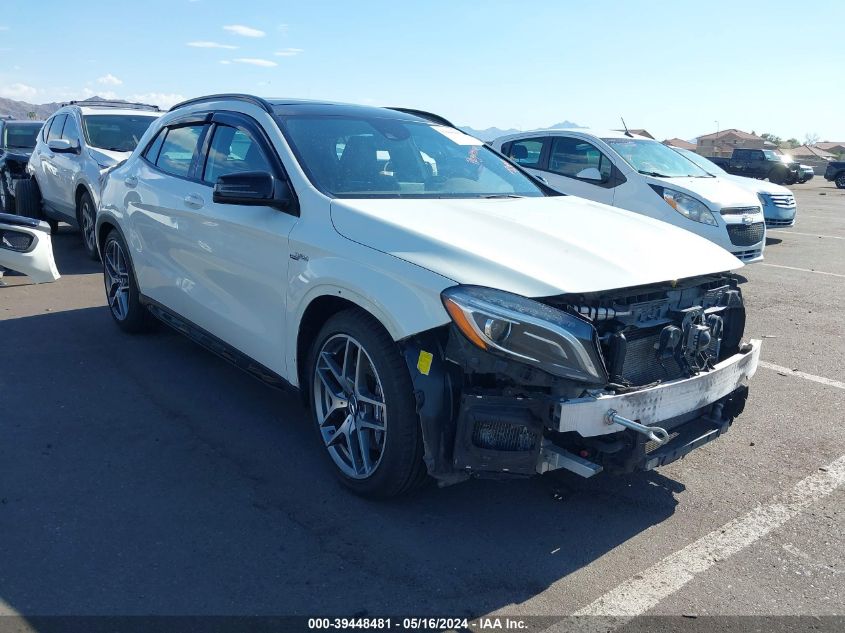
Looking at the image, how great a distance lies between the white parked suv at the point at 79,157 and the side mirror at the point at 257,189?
563cm

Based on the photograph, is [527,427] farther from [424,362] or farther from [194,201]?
[194,201]

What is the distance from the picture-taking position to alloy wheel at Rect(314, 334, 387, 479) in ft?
11.3

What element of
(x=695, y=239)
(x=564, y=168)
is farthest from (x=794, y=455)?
(x=564, y=168)

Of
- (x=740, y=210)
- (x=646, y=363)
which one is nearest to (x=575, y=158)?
(x=740, y=210)

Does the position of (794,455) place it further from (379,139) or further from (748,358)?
(379,139)

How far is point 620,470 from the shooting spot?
3.04m

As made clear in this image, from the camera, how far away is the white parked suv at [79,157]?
359 inches

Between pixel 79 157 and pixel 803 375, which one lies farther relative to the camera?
pixel 79 157

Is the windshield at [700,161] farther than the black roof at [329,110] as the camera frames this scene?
Yes

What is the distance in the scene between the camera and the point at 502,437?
2951 millimetres

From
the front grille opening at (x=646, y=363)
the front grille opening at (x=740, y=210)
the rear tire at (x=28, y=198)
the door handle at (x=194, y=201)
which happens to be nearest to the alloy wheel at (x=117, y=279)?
the door handle at (x=194, y=201)

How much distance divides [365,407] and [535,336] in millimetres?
1041

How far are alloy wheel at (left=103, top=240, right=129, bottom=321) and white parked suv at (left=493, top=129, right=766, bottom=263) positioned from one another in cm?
586

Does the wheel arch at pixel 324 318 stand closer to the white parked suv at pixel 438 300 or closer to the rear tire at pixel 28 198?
the white parked suv at pixel 438 300
